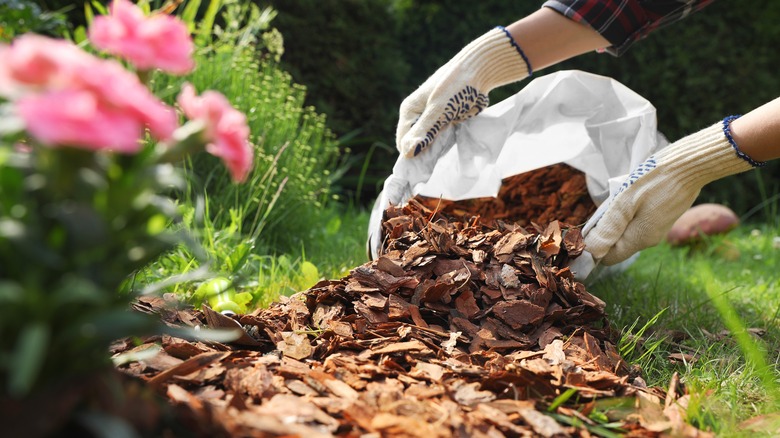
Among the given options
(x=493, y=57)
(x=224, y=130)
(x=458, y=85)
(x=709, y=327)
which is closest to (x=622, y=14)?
(x=493, y=57)

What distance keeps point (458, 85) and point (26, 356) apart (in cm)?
163

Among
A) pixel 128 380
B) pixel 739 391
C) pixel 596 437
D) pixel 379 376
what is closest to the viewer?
pixel 128 380

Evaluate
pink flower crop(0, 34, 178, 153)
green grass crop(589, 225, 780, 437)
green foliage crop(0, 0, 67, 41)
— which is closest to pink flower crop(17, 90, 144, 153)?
pink flower crop(0, 34, 178, 153)

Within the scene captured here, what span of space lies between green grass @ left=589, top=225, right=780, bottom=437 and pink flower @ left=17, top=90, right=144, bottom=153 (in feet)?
2.85

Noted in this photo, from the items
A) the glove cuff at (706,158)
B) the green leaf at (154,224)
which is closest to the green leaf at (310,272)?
the glove cuff at (706,158)

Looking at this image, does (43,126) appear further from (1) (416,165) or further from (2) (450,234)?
(1) (416,165)

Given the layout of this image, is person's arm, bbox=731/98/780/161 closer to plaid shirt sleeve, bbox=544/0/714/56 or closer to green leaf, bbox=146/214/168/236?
plaid shirt sleeve, bbox=544/0/714/56

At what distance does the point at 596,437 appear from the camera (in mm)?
1123

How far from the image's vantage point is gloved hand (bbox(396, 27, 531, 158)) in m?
2.08

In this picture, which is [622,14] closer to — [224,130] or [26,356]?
[224,130]

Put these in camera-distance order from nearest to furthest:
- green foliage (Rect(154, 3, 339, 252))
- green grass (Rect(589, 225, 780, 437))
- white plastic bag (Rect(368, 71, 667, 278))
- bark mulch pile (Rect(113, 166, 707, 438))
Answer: bark mulch pile (Rect(113, 166, 707, 438)), green grass (Rect(589, 225, 780, 437)), white plastic bag (Rect(368, 71, 667, 278)), green foliage (Rect(154, 3, 339, 252))

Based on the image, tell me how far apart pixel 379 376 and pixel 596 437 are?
0.40m

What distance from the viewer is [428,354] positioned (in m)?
1.39

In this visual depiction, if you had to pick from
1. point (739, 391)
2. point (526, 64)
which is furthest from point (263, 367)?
point (526, 64)
